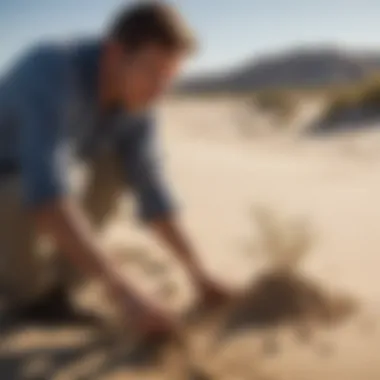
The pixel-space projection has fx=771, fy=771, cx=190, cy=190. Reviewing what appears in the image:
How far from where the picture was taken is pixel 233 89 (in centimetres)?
159

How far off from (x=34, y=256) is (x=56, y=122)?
31 centimetres

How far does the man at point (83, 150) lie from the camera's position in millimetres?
987

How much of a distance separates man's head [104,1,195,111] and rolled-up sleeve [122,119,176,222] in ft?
0.47

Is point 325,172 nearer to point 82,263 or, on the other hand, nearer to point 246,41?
point 246,41

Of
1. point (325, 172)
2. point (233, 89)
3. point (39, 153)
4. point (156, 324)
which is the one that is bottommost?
point (156, 324)

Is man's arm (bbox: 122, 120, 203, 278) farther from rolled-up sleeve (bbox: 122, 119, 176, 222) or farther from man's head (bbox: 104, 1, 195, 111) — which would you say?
man's head (bbox: 104, 1, 195, 111)

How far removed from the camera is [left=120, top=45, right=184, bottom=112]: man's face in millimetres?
1004

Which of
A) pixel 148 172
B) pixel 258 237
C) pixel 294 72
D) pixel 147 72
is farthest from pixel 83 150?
pixel 294 72

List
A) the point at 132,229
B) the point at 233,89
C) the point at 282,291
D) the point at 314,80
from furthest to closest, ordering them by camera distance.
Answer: the point at 314,80
the point at 233,89
the point at 132,229
the point at 282,291

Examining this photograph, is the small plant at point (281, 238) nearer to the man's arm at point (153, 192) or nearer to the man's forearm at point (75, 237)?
the man's arm at point (153, 192)

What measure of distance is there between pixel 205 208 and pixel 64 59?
49cm

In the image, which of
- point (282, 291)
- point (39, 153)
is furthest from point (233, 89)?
point (39, 153)

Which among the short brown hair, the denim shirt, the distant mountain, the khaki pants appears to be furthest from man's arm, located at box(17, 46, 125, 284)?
the distant mountain

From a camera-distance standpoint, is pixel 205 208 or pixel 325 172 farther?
pixel 325 172
